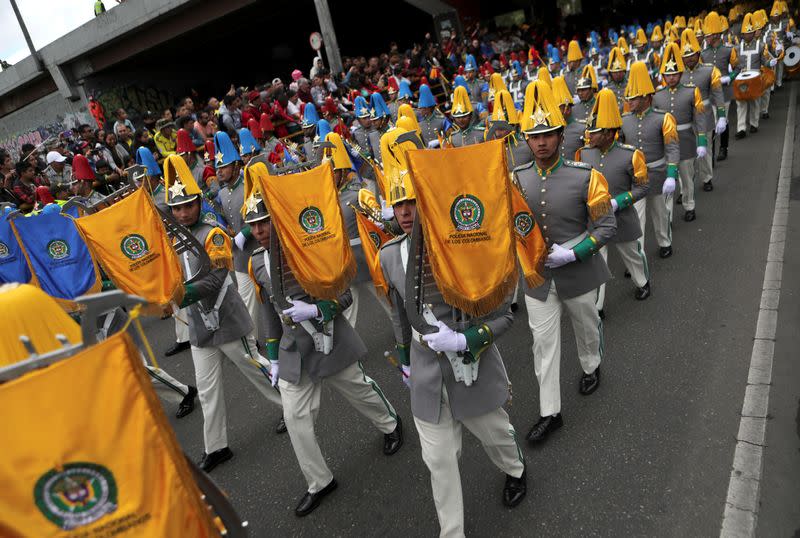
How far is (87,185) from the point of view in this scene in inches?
324

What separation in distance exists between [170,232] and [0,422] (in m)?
2.96

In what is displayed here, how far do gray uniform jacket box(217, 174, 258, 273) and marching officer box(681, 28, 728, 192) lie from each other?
6.79 m

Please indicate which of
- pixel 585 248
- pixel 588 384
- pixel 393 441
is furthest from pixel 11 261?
pixel 588 384

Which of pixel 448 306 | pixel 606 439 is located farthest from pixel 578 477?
pixel 448 306

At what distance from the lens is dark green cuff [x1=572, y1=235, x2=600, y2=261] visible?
156 inches

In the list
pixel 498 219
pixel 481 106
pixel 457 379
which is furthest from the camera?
pixel 481 106

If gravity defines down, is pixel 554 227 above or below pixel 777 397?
above

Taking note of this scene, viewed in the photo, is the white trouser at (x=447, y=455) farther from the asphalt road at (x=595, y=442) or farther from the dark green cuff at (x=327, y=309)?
the dark green cuff at (x=327, y=309)

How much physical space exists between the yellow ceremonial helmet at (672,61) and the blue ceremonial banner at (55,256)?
7.62m

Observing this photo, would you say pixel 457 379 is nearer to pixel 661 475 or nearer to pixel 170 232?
pixel 661 475

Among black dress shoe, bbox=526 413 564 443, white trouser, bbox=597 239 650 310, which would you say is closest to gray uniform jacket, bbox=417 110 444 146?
white trouser, bbox=597 239 650 310

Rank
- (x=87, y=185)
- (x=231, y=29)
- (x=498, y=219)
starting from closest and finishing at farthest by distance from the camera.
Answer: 1. (x=498, y=219)
2. (x=87, y=185)
3. (x=231, y=29)

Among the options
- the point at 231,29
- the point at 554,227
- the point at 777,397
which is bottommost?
the point at 777,397

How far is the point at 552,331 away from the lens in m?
4.00
